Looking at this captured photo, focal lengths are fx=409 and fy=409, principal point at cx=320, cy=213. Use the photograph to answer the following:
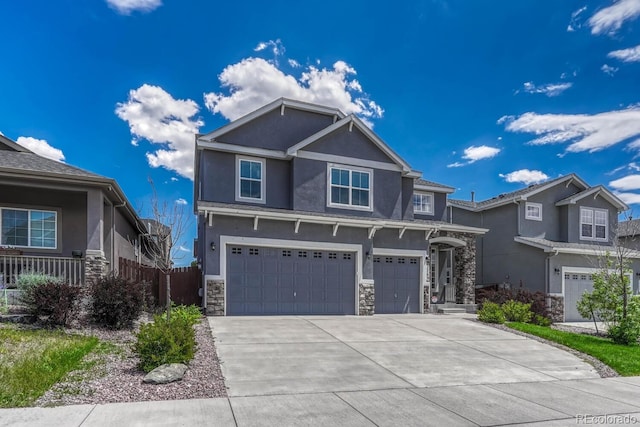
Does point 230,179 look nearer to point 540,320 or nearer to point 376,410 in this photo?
point 376,410

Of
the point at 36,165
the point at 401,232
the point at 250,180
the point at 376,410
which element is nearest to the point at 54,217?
the point at 36,165

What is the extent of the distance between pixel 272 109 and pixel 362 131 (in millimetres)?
3989

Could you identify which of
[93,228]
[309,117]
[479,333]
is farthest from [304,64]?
[479,333]

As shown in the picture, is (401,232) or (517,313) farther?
(401,232)

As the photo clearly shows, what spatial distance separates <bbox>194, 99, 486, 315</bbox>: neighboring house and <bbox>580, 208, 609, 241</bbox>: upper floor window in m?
9.85

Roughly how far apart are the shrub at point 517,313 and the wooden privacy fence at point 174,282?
38.5 feet

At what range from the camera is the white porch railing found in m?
12.3

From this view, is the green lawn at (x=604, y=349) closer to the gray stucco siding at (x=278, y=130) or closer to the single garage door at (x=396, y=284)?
the single garage door at (x=396, y=284)

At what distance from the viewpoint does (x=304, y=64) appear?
16.5m

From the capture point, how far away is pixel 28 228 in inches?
568

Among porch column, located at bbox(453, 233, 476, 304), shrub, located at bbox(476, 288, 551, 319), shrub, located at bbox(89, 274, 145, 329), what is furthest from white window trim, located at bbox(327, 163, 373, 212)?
shrub, located at bbox(89, 274, 145, 329)

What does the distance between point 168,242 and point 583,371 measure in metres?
10.5

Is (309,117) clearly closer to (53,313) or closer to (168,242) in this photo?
(168,242)

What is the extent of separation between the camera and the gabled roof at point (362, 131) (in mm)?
16609
